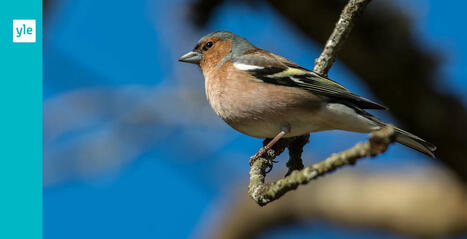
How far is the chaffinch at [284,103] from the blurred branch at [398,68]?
2235mm

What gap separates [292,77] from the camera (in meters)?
5.57

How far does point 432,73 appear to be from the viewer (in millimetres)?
8055

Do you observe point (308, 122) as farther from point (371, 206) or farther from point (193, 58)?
point (371, 206)

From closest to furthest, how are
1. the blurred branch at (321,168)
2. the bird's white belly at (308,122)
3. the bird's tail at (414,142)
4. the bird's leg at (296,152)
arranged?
the blurred branch at (321,168), the bird's tail at (414,142), the bird's leg at (296,152), the bird's white belly at (308,122)

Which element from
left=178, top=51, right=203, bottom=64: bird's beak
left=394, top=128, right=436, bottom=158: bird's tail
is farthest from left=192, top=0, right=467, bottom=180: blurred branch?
left=394, top=128, right=436, bottom=158: bird's tail

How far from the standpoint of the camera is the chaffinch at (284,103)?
17.1ft

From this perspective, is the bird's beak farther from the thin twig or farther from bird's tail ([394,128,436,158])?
bird's tail ([394,128,436,158])

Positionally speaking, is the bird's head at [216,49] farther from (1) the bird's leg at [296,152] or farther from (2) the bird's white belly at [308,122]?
(1) the bird's leg at [296,152]

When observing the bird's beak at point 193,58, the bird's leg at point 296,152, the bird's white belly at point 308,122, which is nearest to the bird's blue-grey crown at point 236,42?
the bird's beak at point 193,58

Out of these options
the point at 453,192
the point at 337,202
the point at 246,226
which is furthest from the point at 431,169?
the point at 246,226

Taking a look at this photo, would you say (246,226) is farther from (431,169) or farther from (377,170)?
(431,169)

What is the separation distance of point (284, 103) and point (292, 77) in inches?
13.8

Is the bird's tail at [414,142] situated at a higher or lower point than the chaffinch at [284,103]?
lower
